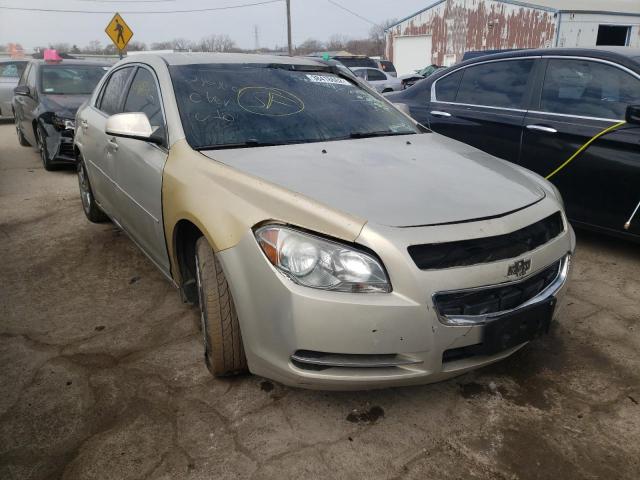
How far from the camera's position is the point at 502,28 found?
84.9 ft

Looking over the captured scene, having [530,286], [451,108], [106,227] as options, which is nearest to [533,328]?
[530,286]

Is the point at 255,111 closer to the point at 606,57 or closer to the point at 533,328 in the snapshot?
the point at 533,328

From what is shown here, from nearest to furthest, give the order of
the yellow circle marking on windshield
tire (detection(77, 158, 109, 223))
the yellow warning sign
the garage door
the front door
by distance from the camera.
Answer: the yellow circle marking on windshield → the front door → tire (detection(77, 158, 109, 223)) → the yellow warning sign → the garage door

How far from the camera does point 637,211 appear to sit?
352 cm

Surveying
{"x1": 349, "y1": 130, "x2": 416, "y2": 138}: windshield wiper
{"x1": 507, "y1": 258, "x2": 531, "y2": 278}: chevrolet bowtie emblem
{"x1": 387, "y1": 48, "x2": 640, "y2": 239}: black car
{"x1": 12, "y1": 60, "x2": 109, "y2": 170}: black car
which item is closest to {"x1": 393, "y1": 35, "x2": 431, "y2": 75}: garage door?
{"x1": 12, "y1": 60, "x2": 109, "y2": 170}: black car

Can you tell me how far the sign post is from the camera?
11922 millimetres

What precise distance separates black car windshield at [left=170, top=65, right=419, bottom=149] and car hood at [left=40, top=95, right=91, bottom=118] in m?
4.69

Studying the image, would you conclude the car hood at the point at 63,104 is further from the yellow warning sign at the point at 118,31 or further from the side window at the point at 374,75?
the side window at the point at 374,75

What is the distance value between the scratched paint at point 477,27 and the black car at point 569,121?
2255 cm

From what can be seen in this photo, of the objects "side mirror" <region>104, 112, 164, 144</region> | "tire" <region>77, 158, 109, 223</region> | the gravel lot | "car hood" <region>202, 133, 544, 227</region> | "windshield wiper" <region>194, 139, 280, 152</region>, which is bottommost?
the gravel lot

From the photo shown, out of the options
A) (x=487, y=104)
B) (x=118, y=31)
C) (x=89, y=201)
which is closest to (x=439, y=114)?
(x=487, y=104)

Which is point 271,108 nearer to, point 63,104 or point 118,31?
point 63,104

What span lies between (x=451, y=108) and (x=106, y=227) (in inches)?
135

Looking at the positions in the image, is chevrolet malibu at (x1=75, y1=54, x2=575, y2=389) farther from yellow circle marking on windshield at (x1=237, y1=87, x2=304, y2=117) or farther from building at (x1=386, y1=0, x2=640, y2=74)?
building at (x1=386, y1=0, x2=640, y2=74)
